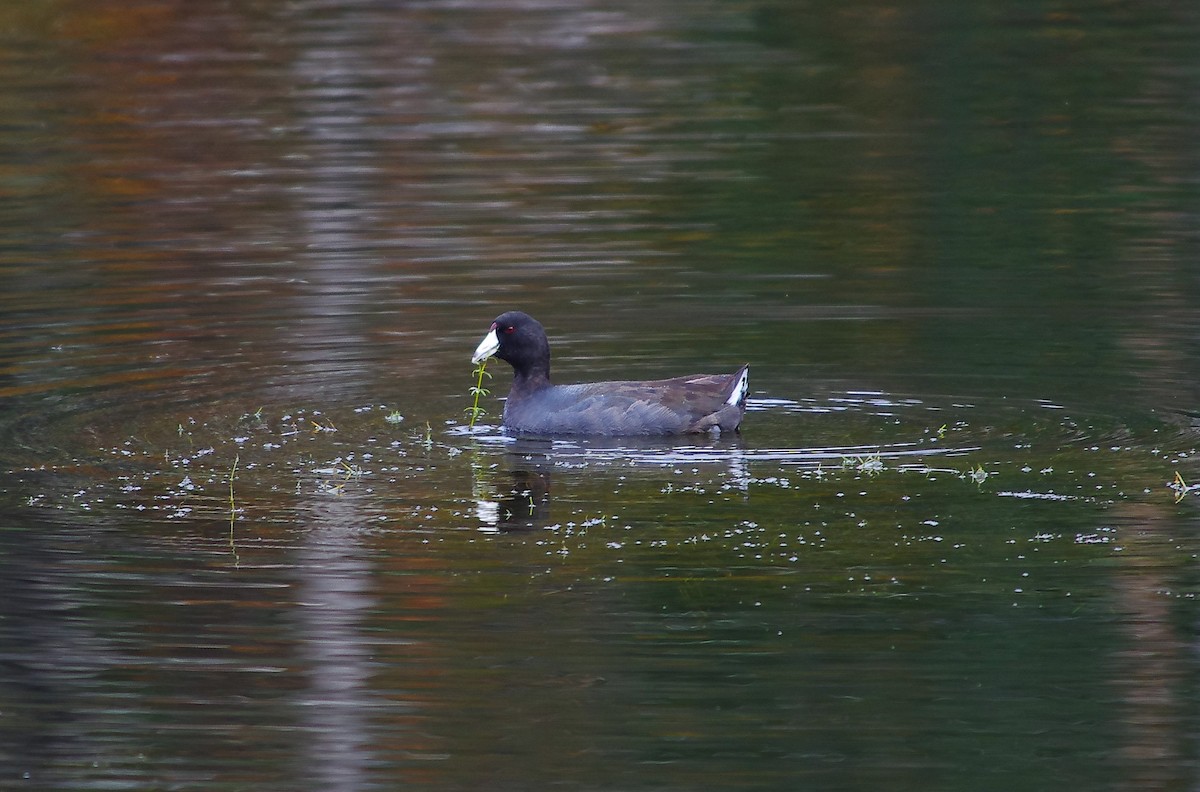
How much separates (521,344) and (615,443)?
100cm

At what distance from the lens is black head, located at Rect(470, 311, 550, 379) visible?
11.6m

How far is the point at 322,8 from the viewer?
2944 cm

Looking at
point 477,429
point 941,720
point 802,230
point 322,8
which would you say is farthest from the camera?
point 322,8

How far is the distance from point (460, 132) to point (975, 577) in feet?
44.8

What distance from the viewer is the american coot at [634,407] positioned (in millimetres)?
10969

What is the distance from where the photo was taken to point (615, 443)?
10984 mm

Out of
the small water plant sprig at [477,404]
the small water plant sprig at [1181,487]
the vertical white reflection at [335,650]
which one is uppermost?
the small water plant sprig at [477,404]

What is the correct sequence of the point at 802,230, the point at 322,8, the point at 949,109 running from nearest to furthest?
the point at 802,230
the point at 949,109
the point at 322,8

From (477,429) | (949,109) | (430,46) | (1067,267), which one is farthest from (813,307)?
(430,46)

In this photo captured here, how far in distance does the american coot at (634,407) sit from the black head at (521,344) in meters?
0.12

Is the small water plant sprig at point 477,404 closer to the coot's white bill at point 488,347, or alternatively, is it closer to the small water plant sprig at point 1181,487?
the coot's white bill at point 488,347

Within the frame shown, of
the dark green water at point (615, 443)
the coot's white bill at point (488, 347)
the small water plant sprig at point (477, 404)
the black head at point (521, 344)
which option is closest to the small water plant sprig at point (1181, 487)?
the dark green water at point (615, 443)

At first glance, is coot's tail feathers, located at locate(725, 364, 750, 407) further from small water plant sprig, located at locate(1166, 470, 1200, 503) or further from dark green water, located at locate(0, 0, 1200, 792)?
small water plant sprig, located at locate(1166, 470, 1200, 503)

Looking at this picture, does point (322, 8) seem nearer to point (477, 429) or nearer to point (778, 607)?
point (477, 429)
